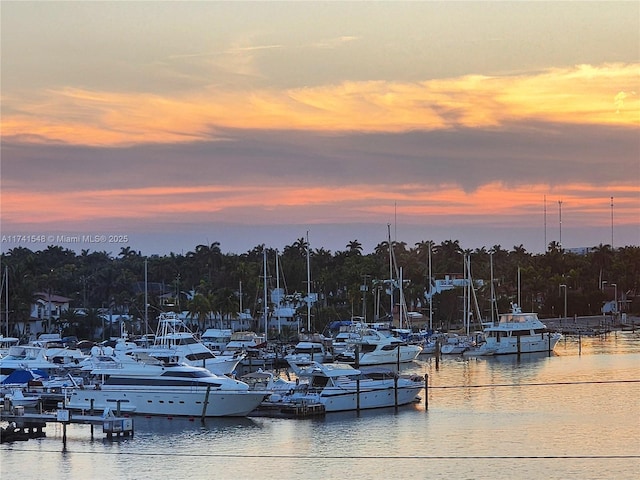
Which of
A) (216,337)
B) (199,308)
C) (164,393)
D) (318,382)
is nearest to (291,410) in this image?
(318,382)

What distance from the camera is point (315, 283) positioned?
541 feet

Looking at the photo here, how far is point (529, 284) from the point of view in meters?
180

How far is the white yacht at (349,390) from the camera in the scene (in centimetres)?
6844

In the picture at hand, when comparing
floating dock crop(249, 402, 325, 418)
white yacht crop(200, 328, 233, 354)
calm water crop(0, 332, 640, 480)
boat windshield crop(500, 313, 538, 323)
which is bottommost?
calm water crop(0, 332, 640, 480)

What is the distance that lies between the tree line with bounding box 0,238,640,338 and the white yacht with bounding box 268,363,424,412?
2415 inches

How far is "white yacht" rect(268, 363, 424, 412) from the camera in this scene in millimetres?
68438

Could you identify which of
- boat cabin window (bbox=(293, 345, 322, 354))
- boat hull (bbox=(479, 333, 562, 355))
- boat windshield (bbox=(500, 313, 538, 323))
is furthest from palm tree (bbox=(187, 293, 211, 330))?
boat windshield (bbox=(500, 313, 538, 323))

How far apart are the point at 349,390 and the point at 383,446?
1007 cm

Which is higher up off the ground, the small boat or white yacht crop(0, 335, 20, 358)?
white yacht crop(0, 335, 20, 358)

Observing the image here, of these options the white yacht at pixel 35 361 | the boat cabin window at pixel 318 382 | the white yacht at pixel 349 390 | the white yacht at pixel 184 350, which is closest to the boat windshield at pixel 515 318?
A: the white yacht at pixel 184 350

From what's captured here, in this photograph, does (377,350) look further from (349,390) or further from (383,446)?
(383,446)

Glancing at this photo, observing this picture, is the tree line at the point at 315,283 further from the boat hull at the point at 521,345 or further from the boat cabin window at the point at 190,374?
the boat cabin window at the point at 190,374

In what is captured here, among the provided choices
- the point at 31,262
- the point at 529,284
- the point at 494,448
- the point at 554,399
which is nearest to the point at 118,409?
the point at 494,448

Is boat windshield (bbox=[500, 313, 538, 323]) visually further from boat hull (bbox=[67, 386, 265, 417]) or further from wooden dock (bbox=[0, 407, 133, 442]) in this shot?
wooden dock (bbox=[0, 407, 133, 442])
